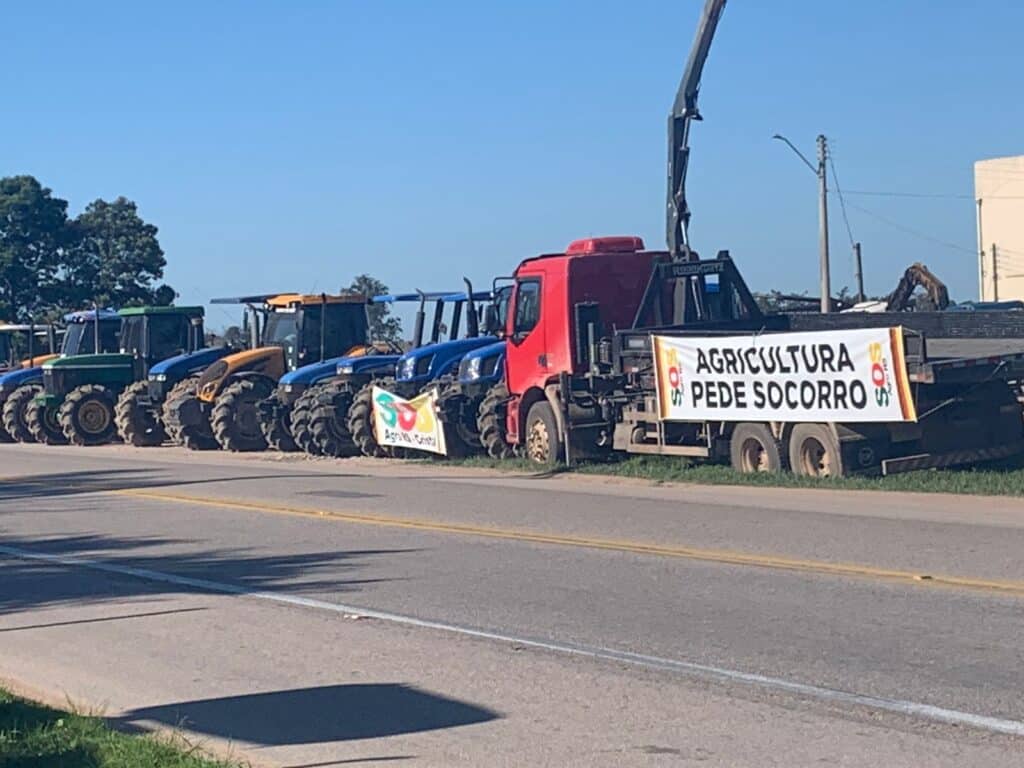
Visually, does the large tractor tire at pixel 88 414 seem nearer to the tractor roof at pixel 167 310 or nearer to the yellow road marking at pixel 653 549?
the tractor roof at pixel 167 310

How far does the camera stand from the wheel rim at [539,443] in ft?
77.4

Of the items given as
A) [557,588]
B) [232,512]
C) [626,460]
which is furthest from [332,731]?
[626,460]

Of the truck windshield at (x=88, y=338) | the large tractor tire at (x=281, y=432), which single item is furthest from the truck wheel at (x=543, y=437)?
the truck windshield at (x=88, y=338)

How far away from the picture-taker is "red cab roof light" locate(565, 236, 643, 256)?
23516 mm

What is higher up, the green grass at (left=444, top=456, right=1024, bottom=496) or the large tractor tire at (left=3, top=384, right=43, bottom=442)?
the large tractor tire at (left=3, top=384, right=43, bottom=442)

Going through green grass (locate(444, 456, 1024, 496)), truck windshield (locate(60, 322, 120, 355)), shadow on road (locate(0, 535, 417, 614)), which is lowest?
shadow on road (locate(0, 535, 417, 614))

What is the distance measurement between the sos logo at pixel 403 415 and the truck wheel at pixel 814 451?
26.5 feet

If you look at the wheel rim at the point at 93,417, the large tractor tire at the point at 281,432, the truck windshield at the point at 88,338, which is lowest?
the large tractor tire at the point at 281,432

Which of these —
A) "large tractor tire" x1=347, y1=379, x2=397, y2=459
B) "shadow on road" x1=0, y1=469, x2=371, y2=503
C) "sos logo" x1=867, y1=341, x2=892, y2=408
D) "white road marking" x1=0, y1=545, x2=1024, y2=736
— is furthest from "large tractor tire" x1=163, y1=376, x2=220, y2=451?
"white road marking" x1=0, y1=545, x2=1024, y2=736

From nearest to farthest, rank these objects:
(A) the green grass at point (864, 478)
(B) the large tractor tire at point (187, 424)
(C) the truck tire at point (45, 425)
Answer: (A) the green grass at point (864, 478) → (B) the large tractor tire at point (187, 424) → (C) the truck tire at point (45, 425)

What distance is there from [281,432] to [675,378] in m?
11.4

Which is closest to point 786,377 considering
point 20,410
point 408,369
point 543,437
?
point 543,437

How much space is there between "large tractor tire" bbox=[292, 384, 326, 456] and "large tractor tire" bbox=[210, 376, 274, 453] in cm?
227

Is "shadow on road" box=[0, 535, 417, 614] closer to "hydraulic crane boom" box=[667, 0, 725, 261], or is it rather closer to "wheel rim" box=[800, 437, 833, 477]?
"wheel rim" box=[800, 437, 833, 477]
